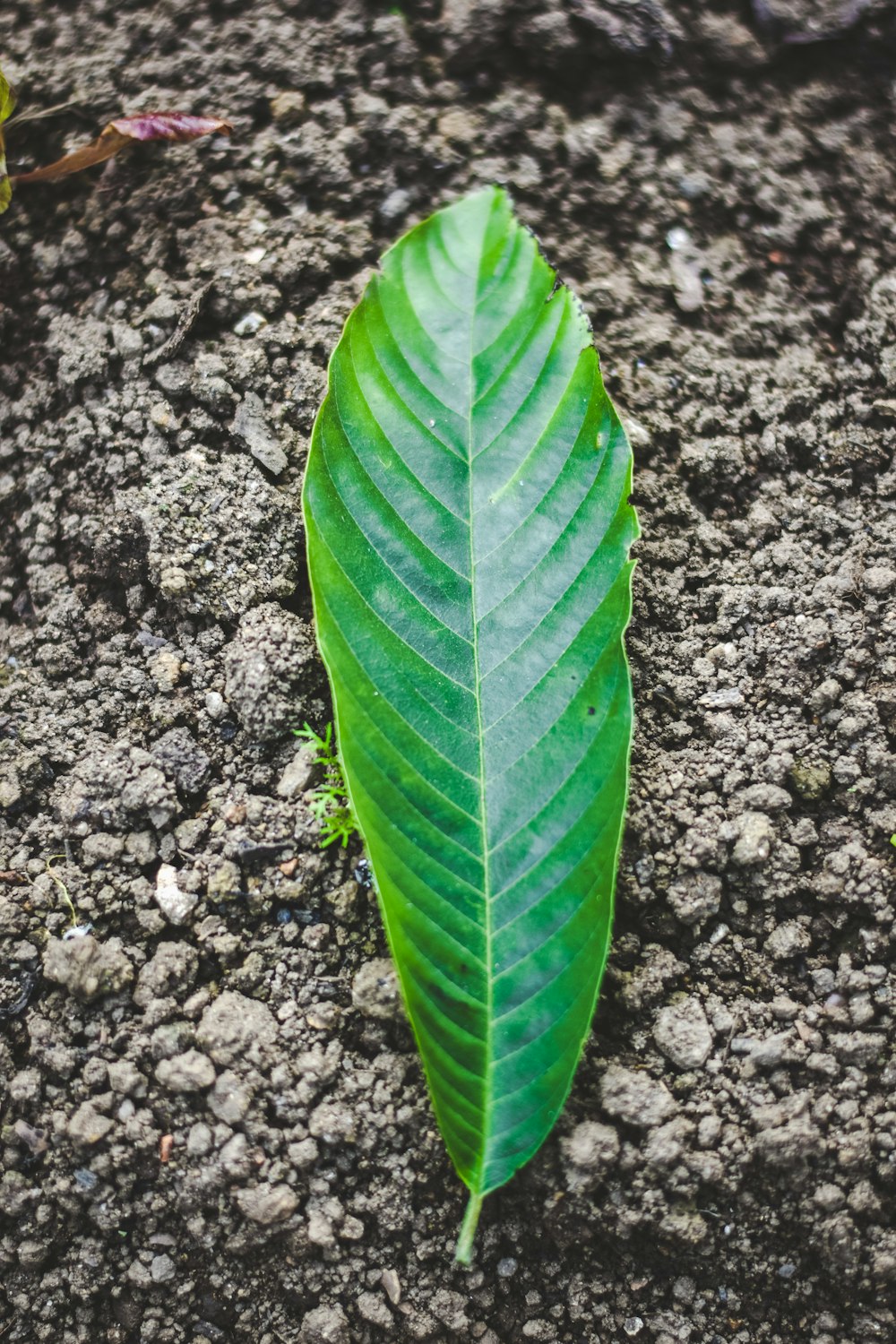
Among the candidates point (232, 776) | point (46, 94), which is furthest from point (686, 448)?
point (46, 94)

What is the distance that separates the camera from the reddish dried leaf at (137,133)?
202cm

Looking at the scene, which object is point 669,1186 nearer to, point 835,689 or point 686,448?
point 835,689

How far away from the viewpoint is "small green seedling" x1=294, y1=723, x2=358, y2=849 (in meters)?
1.65

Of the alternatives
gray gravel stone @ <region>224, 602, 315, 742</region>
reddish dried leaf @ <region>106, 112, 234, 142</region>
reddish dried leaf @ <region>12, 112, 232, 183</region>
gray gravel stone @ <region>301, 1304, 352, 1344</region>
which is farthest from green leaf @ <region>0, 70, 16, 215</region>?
gray gravel stone @ <region>301, 1304, 352, 1344</region>

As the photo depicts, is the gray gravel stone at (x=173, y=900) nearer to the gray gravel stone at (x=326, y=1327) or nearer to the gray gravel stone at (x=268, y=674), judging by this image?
the gray gravel stone at (x=268, y=674)

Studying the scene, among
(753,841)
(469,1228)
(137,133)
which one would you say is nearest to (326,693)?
(753,841)

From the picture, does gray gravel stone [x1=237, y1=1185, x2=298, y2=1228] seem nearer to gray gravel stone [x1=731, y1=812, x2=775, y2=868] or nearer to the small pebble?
gray gravel stone [x1=731, y1=812, x2=775, y2=868]

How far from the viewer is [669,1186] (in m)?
1.49

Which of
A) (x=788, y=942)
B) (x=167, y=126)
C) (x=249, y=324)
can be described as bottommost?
(x=788, y=942)

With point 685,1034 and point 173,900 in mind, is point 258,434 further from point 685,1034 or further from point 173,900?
point 685,1034

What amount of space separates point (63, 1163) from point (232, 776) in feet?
2.13

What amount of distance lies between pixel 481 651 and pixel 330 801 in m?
0.37

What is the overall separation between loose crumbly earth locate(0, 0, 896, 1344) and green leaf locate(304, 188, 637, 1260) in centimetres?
Answer: 16

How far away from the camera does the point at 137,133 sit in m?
2.02
